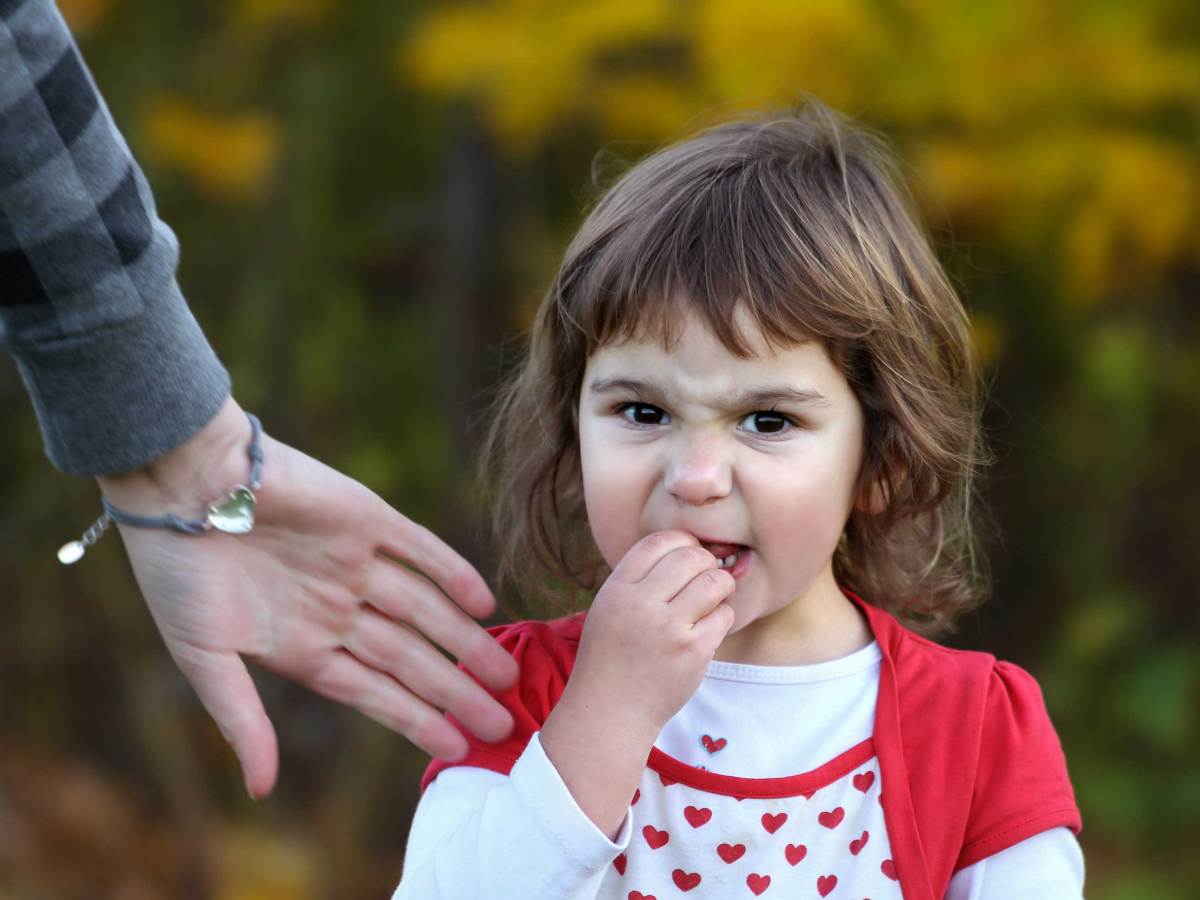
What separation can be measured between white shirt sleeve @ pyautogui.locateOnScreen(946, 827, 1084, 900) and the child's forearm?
0.45 meters

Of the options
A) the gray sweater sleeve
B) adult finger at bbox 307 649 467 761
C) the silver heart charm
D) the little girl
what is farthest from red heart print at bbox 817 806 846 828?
the gray sweater sleeve

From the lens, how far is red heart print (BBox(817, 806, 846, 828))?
1779mm

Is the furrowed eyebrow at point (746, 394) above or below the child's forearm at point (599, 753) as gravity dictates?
above

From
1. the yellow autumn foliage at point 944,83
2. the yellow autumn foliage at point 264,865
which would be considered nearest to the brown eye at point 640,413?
the yellow autumn foliage at point 944,83

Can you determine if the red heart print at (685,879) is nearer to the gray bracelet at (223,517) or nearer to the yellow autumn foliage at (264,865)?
the gray bracelet at (223,517)

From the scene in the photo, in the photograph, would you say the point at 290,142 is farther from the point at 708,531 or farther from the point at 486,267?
the point at 708,531

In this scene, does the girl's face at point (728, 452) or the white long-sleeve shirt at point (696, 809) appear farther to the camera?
the girl's face at point (728, 452)

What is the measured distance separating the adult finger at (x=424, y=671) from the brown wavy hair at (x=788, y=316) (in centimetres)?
33

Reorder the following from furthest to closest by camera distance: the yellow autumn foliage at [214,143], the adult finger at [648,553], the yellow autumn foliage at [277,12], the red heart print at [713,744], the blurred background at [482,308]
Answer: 1. the yellow autumn foliage at [214,143]
2. the yellow autumn foliage at [277,12]
3. the blurred background at [482,308]
4. the red heart print at [713,744]
5. the adult finger at [648,553]

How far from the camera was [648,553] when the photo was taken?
67.3 inches

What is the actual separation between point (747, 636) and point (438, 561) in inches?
17.0

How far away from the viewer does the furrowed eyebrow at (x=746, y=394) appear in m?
1.72

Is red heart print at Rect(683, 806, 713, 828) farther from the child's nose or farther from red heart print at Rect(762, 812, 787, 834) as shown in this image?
the child's nose

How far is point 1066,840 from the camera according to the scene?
1780mm
